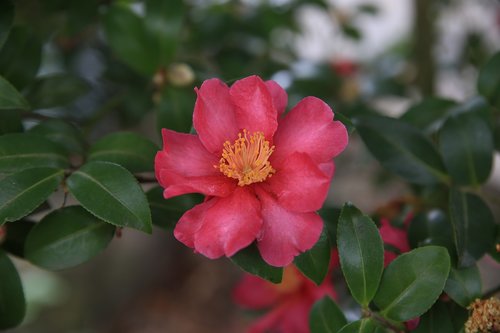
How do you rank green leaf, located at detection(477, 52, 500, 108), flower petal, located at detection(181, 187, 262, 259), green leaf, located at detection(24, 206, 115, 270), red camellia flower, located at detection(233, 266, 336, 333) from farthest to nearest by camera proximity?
red camellia flower, located at detection(233, 266, 336, 333) → green leaf, located at detection(477, 52, 500, 108) → green leaf, located at detection(24, 206, 115, 270) → flower petal, located at detection(181, 187, 262, 259)

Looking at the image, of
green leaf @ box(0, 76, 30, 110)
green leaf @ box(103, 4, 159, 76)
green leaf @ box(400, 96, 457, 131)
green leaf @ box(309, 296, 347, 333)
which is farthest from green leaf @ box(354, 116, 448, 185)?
green leaf @ box(0, 76, 30, 110)

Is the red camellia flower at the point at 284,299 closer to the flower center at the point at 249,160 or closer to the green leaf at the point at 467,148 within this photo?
the green leaf at the point at 467,148

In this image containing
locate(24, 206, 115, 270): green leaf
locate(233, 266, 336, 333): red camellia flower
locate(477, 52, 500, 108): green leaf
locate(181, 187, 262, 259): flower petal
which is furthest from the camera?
locate(233, 266, 336, 333): red camellia flower

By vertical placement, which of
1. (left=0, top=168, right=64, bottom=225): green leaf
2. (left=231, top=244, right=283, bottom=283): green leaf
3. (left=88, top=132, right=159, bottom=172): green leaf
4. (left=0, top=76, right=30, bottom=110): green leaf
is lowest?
(left=231, top=244, right=283, bottom=283): green leaf

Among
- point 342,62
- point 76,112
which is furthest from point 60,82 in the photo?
point 342,62

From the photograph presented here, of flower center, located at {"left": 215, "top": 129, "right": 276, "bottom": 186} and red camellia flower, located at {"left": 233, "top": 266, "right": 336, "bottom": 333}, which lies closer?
flower center, located at {"left": 215, "top": 129, "right": 276, "bottom": 186}

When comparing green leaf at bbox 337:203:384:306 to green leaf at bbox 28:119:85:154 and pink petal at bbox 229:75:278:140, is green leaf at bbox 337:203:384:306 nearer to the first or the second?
pink petal at bbox 229:75:278:140

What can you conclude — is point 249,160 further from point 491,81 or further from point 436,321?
point 491,81

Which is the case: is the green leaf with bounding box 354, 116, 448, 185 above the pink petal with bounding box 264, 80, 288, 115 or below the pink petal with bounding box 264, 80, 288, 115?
below
